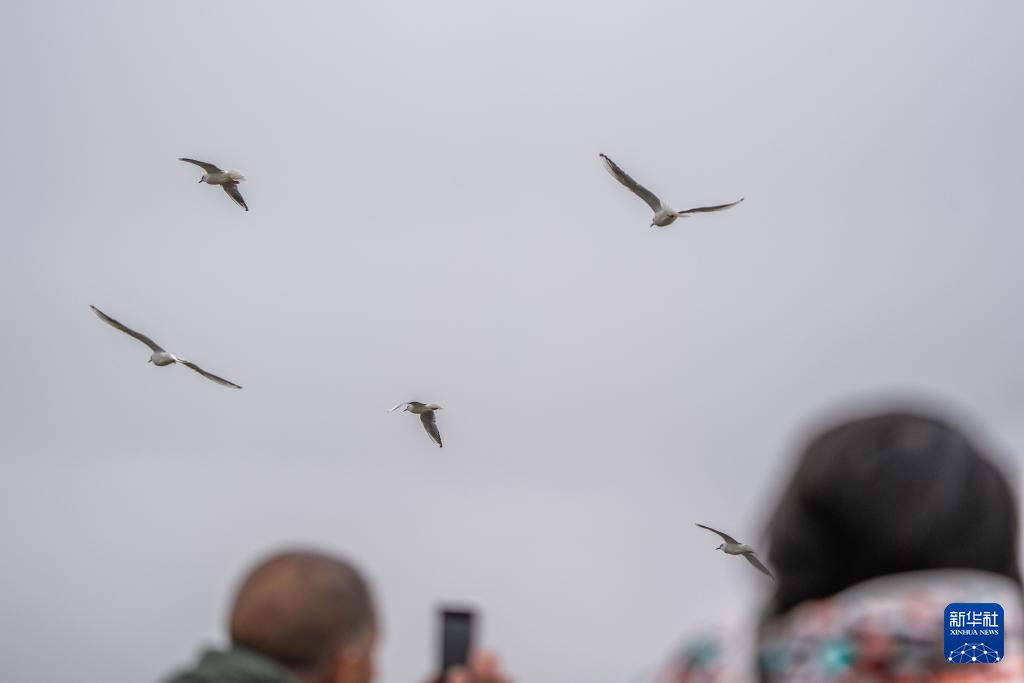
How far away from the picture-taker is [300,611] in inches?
171

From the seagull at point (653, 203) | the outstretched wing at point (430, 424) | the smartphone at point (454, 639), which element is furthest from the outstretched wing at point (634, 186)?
the smartphone at point (454, 639)

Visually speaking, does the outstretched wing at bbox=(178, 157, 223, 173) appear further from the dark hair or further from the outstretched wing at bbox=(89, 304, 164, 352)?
the dark hair

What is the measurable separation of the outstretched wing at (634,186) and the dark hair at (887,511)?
6.56m

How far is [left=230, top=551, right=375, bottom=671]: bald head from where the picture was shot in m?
4.33

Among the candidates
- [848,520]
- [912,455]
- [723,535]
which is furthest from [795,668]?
[723,535]

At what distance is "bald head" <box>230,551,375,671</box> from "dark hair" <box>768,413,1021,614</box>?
2348 mm

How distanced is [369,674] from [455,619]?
44.1 inches

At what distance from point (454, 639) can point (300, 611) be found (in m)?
0.97

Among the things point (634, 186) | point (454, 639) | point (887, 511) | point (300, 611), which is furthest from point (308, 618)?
point (634, 186)

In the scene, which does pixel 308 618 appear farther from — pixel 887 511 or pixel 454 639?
pixel 887 511

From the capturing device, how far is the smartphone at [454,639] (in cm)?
358

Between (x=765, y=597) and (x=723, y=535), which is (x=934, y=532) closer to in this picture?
(x=765, y=597)

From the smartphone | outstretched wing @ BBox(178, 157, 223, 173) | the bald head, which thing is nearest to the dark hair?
the smartphone

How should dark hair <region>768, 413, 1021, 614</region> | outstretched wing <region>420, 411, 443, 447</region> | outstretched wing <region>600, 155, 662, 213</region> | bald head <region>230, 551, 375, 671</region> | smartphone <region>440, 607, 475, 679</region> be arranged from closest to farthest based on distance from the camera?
dark hair <region>768, 413, 1021, 614</region> → smartphone <region>440, 607, 475, 679</region> → bald head <region>230, 551, 375, 671</region> → outstretched wing <region>600, 155, 662, 213</region> → outstretched wing <region>420, 411, 443, 447</region>
